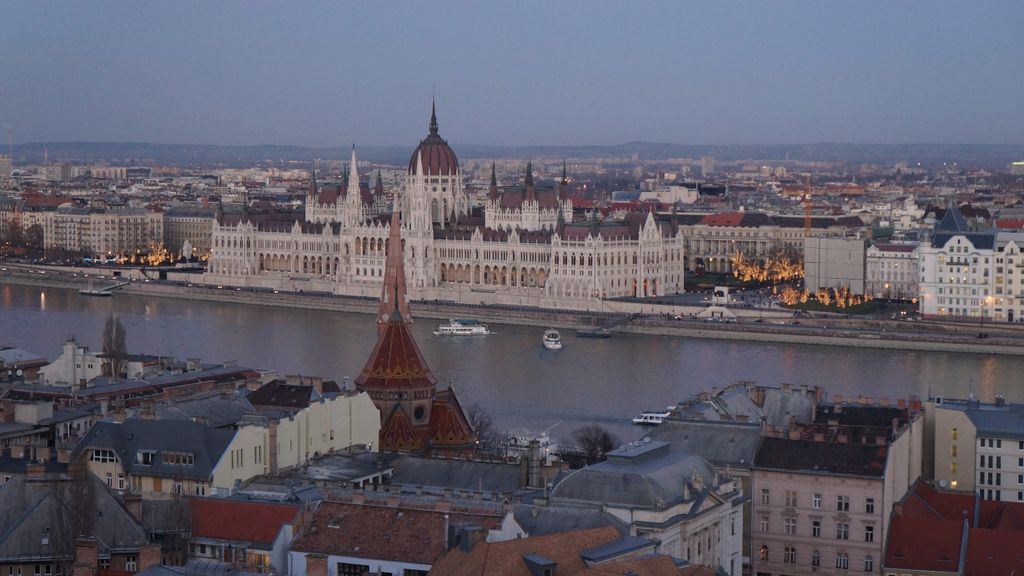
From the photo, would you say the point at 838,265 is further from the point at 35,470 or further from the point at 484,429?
the point at 35,470

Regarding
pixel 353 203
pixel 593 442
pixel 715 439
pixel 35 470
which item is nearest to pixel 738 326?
pixel 353 203

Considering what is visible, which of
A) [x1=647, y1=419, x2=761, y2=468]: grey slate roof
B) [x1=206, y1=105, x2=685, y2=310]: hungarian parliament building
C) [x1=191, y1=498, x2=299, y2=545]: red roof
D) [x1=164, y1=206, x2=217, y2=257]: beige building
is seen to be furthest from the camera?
[x1=164, y1=206, x2=217, y2=257]: beige building

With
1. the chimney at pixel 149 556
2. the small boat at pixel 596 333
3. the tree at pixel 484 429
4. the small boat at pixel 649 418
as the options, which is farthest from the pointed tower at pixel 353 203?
the chimney at pixel 149 556

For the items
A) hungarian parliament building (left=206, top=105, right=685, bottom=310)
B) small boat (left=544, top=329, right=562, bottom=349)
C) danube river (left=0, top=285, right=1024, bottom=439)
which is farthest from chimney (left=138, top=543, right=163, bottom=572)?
hungarian parliament building (left=206, top=105, right=685, bottom=310)

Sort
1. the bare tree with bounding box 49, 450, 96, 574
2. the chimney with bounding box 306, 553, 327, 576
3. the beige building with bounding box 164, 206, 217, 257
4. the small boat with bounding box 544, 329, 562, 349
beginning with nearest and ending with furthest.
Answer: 1. the chimney with bounding box 306, 553, 327, 576
2. the bare tree with bounding box 49, 450, 96, 574
3. the small boat with bounding box 544, 329, 562, 349
4. the beige building with bounding box 164, 206, 217, 257

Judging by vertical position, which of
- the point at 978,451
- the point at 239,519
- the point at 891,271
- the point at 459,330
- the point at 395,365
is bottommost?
the point at 459,330

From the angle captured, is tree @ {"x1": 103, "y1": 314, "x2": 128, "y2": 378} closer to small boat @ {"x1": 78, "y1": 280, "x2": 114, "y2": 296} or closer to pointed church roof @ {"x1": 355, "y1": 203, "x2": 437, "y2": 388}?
pointed church roof @ {"x1": 355, "y1": 203, "x2": 437, "y2": 388}
